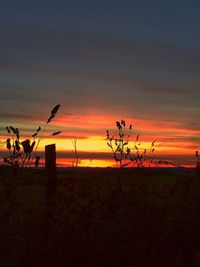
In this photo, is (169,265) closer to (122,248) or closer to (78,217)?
(122,248)

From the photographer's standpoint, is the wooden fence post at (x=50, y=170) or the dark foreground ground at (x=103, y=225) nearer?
the dark foreground ground at (x=103, y=225)

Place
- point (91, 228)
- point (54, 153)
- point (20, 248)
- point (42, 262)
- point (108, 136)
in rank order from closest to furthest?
point (20, 248), point (42, 262), point (91, 228), point (54, 153), point (108, 136)

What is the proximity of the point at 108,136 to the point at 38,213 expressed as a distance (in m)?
3.48

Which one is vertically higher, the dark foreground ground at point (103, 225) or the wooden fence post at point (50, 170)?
the wooden fence post at point (50, 170)

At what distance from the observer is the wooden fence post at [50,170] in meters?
10.9

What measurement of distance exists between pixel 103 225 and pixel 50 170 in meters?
2.08

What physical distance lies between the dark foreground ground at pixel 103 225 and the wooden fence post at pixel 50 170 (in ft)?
0.50

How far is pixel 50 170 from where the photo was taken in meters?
11.3

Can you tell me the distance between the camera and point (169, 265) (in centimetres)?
972

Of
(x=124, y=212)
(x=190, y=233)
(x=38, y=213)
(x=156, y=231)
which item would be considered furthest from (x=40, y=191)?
(x=190, y=233)

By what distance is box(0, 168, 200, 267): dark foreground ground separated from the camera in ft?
30.1

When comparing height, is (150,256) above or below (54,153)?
below

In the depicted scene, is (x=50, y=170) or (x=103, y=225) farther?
(x=50, y=170)

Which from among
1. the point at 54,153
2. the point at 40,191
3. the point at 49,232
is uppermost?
the point at 54,153
